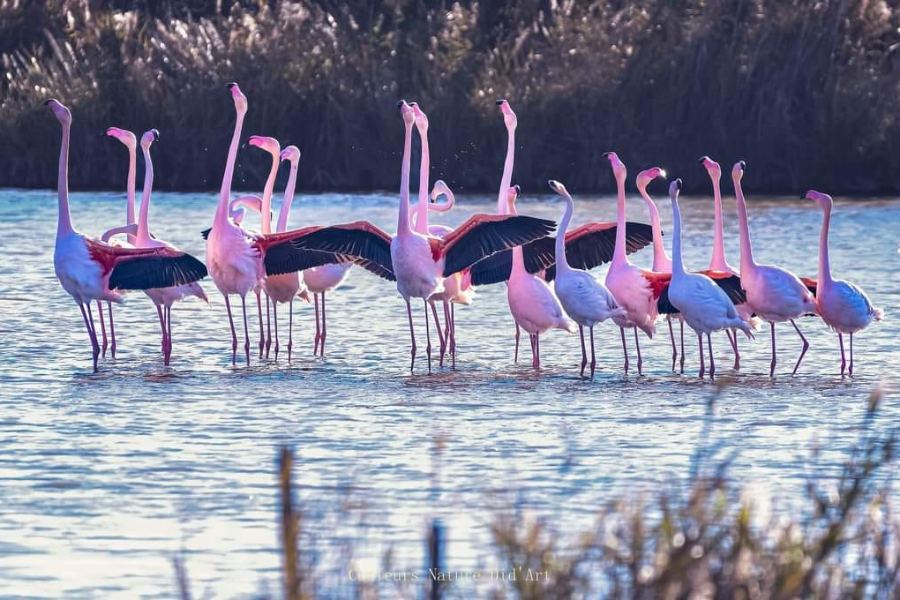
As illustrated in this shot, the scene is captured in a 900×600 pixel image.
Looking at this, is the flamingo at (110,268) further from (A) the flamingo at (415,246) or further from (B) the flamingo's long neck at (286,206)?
(B) the flamingo's long neck at (286,206)

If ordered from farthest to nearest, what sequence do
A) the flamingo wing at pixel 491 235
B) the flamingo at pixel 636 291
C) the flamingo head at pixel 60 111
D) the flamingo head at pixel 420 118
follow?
the flamingo head at pixel 420 118 → the flamingo head at pixel 60 111 → the flamingo at pixel 636 291 → the flamingo wing at pixel 491 235

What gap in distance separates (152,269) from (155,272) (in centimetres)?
2

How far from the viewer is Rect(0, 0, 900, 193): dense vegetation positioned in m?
20.6

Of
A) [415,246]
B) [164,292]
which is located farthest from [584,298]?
[164,292]

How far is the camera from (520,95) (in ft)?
67.5

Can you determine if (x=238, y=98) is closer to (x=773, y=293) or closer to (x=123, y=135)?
(x=123, y=135)

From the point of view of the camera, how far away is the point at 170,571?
18.5 ft

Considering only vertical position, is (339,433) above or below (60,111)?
below

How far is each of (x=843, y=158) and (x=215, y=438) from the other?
14.1 metres

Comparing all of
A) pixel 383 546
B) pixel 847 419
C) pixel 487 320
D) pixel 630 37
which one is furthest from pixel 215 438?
pixel 630 37

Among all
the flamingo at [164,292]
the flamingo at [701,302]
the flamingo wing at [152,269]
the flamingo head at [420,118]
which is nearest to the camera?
the flamingo at [701,302]

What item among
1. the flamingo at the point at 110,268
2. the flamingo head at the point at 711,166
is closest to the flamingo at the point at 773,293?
the flamingo head at the point at 711,166

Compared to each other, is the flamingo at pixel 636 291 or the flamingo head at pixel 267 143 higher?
the flamingo head at pixel 267 143

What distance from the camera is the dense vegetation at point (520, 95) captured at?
67.5 ft
